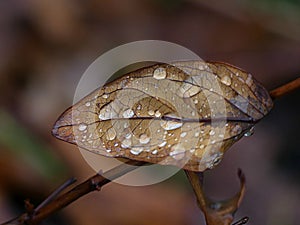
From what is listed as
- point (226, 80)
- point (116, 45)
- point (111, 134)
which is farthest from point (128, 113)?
point (116, 45)

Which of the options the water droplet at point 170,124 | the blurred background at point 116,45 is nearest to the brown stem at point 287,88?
the water droplet at point 170,124

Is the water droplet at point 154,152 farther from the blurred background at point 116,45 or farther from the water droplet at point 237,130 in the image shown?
the blurred background at point 116,45

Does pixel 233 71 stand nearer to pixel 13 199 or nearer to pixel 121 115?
pixel 121 115

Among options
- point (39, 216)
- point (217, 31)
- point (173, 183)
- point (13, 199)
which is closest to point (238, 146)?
point (173, 183)

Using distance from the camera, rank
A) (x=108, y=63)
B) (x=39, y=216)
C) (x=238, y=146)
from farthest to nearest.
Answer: (x=108, y=63) → (x=238, y=146) → (x=39, y=216)

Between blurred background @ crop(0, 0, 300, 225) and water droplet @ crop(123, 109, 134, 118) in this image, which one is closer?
water droplet @ crop(123, 109, 134, 118)

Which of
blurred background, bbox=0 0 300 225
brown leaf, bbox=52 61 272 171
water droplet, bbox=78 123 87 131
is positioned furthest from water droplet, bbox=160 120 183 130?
blurred background, bbox=0 0 300 225

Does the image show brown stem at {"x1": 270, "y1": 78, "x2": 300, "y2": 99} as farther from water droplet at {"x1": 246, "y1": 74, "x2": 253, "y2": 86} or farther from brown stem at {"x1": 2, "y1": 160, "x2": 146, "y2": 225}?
brown stem at {"x1": 2, "y1": 160, "x2": 146, "y2": 225}
